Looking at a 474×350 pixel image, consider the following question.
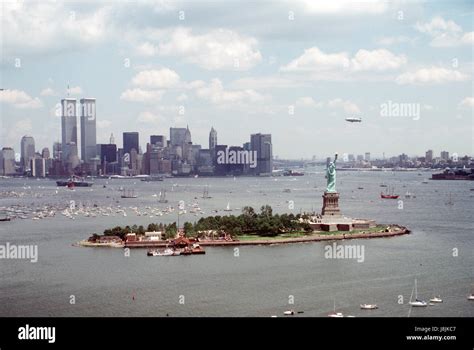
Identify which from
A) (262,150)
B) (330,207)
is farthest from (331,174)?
(262,150)

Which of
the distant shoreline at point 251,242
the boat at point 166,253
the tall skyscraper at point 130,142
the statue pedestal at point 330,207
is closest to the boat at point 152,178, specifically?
the tall skyscraper at point 130,142

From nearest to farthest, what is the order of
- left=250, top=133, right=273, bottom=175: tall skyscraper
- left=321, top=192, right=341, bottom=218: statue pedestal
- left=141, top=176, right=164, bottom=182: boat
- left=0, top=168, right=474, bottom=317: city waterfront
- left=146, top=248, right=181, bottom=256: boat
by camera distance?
left=0, top=168, right=474, bottom=317: city waterfront → left=146, top=248, right=181, bottom=256: boat → left=321, top=192, right=341, bottom=218: statue pedestal → left=250, top=133, right=273, bottom=175: tall skyscraper → left=141, top=176, right=164, bottom=182: boat

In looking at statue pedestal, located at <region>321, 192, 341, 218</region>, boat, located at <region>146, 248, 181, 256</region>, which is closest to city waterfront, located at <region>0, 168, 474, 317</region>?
boat, located at <region>146, 248, 181, 256</region>

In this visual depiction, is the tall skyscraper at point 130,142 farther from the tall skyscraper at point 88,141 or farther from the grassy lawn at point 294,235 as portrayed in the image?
the grassy lawn at point 294,235

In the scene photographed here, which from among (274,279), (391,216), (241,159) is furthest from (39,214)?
(241,159)

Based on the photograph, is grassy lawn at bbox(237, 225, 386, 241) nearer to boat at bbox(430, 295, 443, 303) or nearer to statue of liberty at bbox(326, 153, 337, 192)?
statue of liberty at bbox(326, 153, 337, 192)
